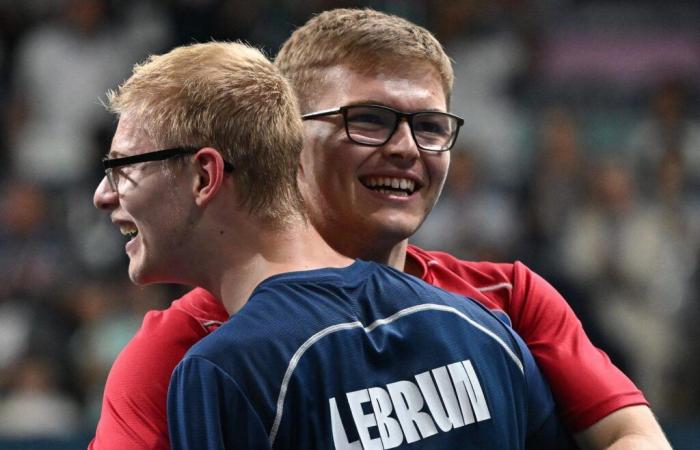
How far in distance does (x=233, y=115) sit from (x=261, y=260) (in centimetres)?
25

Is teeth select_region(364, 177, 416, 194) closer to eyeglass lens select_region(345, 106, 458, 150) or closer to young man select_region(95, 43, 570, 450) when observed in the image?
eyeglass lens select_region(345, 106, 458, 150)

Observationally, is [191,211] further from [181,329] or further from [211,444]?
[211,444]

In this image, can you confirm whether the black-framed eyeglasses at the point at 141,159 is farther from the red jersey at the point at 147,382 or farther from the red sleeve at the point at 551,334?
the red sleeve at the point at 551,334

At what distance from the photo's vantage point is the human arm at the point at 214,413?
69.4 inches

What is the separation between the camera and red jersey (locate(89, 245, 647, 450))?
2.05 meters

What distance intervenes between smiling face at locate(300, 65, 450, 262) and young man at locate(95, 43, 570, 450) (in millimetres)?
378

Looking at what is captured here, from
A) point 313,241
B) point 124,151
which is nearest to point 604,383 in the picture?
point 313,241

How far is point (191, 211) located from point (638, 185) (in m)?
4.72

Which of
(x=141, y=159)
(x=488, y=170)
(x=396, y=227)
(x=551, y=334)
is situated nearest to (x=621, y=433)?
(x=551, y=334)

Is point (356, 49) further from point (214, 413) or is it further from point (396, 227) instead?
point (214, 413)

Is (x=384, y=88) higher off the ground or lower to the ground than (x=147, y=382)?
higher

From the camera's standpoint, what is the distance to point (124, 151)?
2.08m

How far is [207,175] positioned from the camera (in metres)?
2.00

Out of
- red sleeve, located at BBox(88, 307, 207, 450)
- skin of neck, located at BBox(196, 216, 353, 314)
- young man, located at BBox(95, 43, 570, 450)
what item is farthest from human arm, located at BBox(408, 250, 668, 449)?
red sleeve, located at BBox(88, 307, 207, 450)
